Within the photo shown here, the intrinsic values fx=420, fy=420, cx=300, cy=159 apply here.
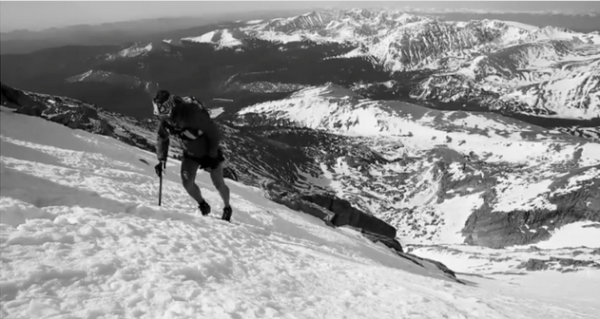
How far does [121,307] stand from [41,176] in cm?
818

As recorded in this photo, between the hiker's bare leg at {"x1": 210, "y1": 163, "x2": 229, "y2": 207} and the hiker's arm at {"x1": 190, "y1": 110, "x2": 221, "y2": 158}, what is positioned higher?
the hiker's arm at {"x1": 190, "y1": 110, "x2": 221, "y2": 158}

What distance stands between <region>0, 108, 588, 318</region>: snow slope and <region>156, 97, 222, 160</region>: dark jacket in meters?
1.79

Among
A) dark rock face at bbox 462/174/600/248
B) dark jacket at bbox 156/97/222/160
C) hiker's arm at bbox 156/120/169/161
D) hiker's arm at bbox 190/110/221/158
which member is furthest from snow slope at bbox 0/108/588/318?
dark rock face at bbox 462/174/600/248

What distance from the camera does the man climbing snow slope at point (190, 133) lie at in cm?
1017

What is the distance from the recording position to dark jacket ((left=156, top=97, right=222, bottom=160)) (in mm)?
10266

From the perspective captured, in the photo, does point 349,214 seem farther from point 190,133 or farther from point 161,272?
point 161,272

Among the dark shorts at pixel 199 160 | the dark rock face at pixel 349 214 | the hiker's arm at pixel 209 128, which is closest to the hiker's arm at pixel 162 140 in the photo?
the dark shorts at pixel 199 160

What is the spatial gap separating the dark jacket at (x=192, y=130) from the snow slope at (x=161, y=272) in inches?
70.6

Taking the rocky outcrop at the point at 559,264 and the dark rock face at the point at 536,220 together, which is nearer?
the rocky outcrop at the point at 559,264

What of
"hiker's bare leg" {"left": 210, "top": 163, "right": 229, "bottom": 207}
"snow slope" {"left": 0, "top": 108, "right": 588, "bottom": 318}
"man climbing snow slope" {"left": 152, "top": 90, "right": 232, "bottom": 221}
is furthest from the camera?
"hiker's bare leg" {"left": 210, "top": 163, "right": 229, "bottom": 207}

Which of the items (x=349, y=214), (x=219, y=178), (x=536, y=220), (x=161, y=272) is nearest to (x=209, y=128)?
(x=219, y=178)

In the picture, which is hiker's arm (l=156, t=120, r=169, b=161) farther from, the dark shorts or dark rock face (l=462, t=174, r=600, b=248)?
dark rock face (l=462, t=174, r=600, b=248)

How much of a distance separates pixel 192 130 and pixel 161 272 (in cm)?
422

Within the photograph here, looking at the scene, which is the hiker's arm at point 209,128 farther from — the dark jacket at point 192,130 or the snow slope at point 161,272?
the snow slope at point 161,272
